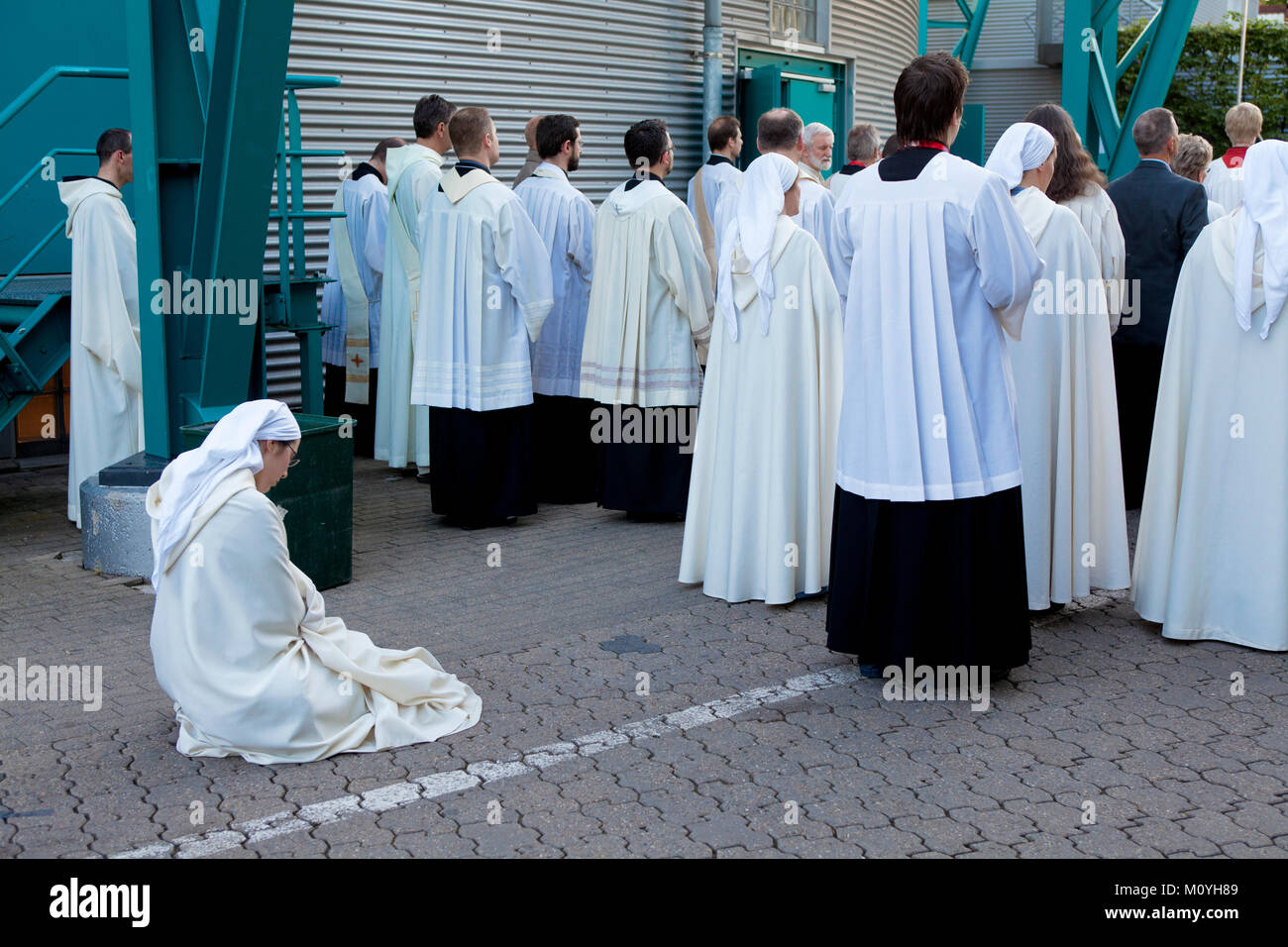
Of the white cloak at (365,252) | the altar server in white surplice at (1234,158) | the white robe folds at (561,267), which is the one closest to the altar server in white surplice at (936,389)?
the white robe folds at (561,267)

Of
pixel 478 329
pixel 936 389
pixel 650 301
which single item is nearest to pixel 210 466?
pixel 936 389

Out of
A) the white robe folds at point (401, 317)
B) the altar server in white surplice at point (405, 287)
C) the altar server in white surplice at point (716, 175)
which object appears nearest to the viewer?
the altar server in white surplice at point (405, 287)

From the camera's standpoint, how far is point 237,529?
15.1 feet

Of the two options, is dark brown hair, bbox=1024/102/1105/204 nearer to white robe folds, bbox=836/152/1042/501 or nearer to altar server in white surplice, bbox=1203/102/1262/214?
white robe folds, bbox=836/152/1042/501

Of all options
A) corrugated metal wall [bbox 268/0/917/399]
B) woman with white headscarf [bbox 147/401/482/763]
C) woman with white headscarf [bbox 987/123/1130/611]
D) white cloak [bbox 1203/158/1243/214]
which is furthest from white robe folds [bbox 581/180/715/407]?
white cloak [bbox 1203/158/1243/214]

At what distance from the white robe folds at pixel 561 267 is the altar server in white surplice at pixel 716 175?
41.0 inches

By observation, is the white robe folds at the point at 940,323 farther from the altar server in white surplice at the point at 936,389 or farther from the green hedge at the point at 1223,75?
the green hedge at the point at 1223,75

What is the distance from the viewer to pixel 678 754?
15.5 feet

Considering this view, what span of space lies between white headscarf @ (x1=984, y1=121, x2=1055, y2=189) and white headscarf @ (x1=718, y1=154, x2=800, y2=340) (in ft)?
3.01

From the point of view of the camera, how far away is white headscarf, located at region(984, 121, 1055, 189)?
6070 mm

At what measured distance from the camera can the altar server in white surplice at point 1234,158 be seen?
32.7 ft

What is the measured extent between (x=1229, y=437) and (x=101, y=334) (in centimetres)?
594
